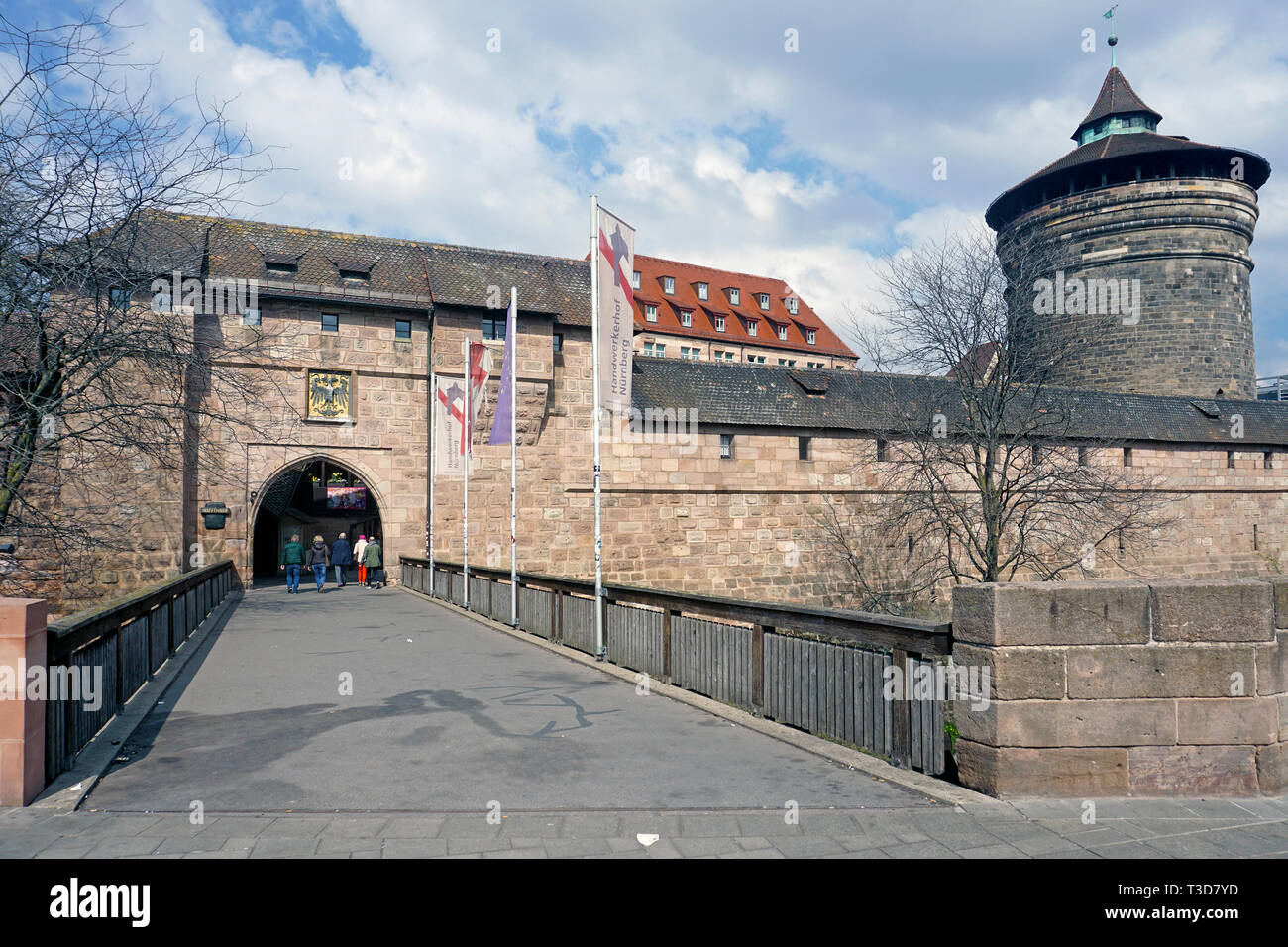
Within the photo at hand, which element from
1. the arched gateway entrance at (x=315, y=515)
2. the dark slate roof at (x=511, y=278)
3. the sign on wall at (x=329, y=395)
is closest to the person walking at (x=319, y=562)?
the sign on wall at (x=329, y=395)

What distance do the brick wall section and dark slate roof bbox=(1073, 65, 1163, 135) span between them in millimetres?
45214

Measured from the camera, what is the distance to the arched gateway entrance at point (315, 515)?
101 ft

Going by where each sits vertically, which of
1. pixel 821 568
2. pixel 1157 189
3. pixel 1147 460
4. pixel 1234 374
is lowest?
pixel 821 568

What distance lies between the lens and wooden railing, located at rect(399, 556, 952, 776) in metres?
5.43

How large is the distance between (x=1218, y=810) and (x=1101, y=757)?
1.94 ft

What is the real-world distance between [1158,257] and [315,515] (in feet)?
122

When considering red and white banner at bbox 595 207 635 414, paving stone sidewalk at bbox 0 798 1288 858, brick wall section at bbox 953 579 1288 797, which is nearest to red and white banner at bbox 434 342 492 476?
red and white banner at bbox 595 207 635 414

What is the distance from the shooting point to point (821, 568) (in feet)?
93.7

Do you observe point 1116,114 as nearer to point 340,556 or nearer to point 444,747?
point 340,556

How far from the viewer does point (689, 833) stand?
13.9 ft

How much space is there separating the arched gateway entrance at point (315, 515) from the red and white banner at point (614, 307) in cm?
2022

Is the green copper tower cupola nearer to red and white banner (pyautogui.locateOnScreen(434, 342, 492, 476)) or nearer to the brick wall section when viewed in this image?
red and white banner (pyautogui.locateOnScreen(434, 342, 492, 476))

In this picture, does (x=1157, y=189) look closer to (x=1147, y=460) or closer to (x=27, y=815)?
(x=1147, y=460)
